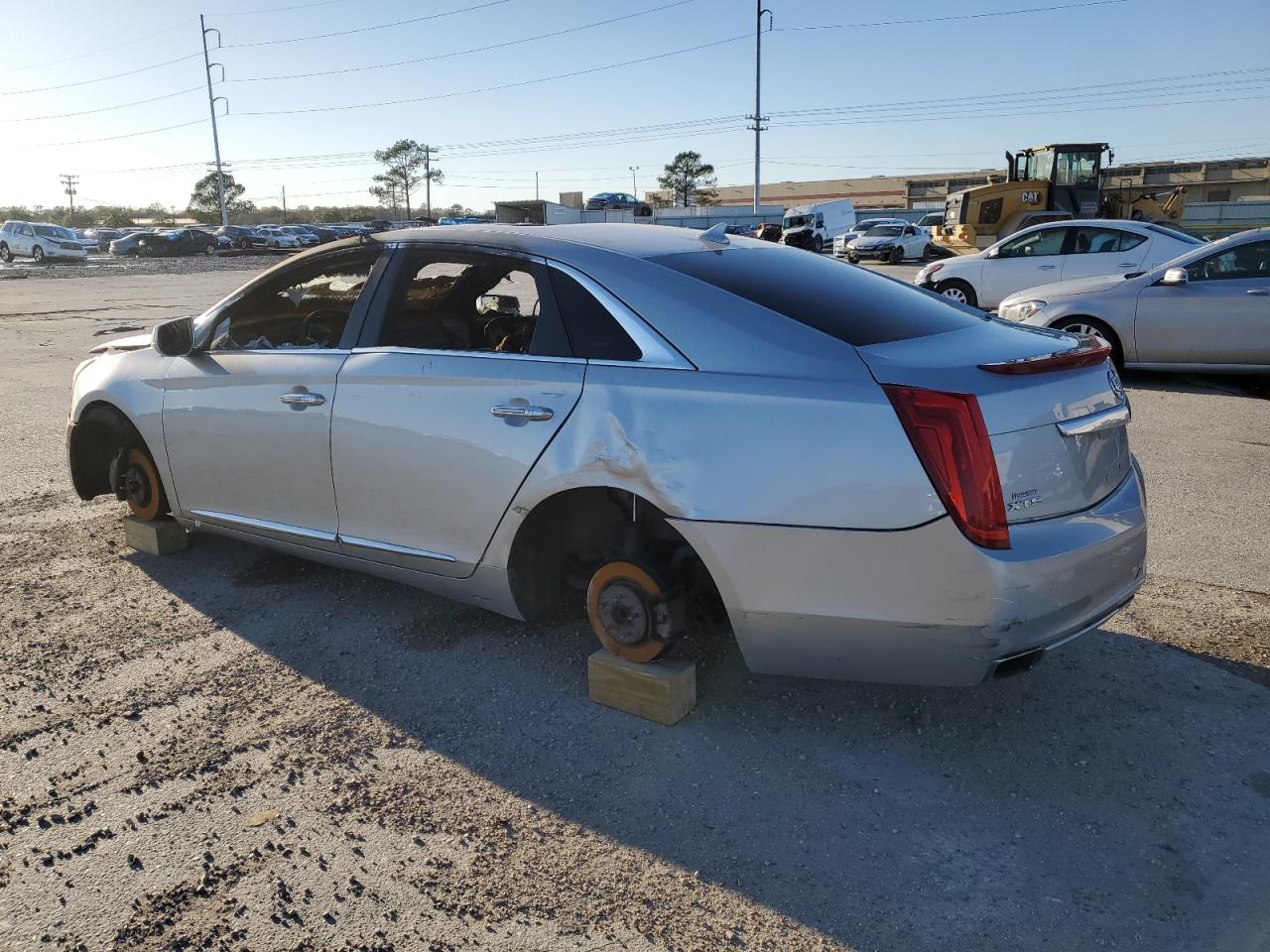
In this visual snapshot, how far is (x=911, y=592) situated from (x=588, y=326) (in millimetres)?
1365

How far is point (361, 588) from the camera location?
448 cm

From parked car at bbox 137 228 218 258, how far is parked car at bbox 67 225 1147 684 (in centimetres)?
5446

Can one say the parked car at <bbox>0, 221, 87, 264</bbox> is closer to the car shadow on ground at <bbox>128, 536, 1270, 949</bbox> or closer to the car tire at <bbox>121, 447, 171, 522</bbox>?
the car tire at <bbox>121, 447, 171, 522</bbox>

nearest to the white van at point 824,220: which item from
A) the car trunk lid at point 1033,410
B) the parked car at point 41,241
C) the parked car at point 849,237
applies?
the parked car at point 849,237

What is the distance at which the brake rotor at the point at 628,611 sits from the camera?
3203mm

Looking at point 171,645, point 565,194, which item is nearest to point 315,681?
point 171,645

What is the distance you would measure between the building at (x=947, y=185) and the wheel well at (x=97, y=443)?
62711mm

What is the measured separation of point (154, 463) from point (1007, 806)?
3.98 m

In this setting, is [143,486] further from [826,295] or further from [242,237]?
[242,237]

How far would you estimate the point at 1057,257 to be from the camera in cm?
1330

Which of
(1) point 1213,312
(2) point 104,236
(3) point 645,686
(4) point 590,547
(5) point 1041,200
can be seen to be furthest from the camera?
(2) point 104,236

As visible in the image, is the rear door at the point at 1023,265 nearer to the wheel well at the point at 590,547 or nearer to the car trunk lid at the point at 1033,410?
the car trunk lid at the point at 1033,410

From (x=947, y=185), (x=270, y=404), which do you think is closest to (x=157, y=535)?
(x=270, y=404)

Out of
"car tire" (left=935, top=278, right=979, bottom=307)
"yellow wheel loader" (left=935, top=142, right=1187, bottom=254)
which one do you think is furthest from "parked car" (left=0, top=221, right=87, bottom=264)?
"car tire" (left=935, top=278, right=979, bottom=307)
